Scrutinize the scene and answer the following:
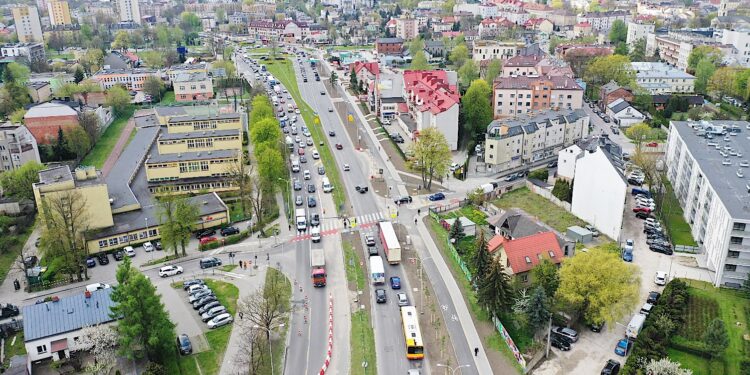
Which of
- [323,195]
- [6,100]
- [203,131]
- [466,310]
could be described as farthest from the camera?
[6,100]

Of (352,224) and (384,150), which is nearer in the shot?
(352,224)

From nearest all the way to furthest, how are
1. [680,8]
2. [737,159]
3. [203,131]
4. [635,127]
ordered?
[737,159], [203,131], [635,127], [680,8]

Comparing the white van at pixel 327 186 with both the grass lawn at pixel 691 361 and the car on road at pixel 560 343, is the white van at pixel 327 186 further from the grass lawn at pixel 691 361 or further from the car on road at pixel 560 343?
the grass lawn at pixel 691 361

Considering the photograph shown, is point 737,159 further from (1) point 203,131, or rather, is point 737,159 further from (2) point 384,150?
(1) point 203,131

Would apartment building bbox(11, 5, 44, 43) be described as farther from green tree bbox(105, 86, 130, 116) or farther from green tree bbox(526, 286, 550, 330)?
green tree bbox(526, 286, 550, 330)

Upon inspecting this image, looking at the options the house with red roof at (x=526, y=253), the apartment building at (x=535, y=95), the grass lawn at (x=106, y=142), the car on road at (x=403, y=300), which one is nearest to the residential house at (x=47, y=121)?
the grass lawn at (x=106, y=142)

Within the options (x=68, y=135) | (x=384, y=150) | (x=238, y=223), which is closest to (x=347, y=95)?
(x=384, y=150)

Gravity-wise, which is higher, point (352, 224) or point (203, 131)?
point (203, 131)
